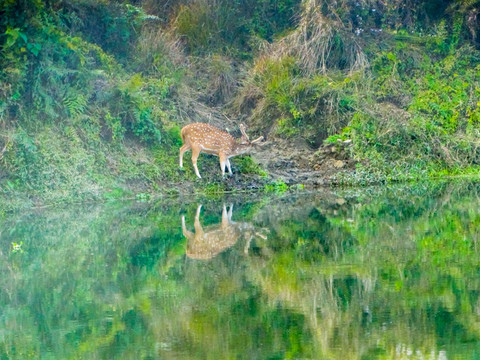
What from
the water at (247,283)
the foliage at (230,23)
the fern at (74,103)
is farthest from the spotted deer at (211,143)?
the foliage at (230,23)

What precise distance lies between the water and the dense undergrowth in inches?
134

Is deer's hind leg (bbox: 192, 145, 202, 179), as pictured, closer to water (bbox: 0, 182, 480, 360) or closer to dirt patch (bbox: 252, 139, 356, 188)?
dirt patch (bbox: 252, 139, 356, 188)

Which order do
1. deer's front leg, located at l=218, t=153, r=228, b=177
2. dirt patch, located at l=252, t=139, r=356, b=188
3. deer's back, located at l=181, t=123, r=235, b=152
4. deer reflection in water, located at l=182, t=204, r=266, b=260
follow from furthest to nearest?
dirt patch, located at l=252, t=139, r=356, b=188, deer's front leg, located at l=218, t=153, r=228, b=177, deer's back, located at l=181, t=123, r=235, b=152, deer reflection in water, located at l=182, t=204, r=266, b=260

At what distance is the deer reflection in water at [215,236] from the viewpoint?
39.2ft

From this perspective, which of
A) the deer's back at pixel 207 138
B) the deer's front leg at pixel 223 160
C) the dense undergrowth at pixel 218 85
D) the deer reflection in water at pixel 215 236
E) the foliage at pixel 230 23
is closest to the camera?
the deer reflection in water at pixel 215 236

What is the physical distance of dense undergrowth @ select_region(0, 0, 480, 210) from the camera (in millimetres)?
18750

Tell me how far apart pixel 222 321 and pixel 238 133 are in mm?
14215

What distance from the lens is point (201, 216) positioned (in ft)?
51.3

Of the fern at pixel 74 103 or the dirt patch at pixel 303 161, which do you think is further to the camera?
the dirt patch at pixel 303 161

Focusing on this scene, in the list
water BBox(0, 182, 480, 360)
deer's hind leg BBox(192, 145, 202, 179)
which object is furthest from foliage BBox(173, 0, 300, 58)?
water BBox(0, 182, 480, 360)

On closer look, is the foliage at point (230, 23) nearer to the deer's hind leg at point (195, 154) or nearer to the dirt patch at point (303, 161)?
the dirt patch at point (303, 161)

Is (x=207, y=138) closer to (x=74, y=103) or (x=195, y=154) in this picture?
(x=195, y=154)

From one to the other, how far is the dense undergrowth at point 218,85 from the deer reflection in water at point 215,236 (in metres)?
5.12

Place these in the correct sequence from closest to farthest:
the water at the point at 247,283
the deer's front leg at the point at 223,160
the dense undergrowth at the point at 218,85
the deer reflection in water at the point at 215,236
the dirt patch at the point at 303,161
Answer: the water at the point at 247,283
the deer reflection in water at the point at 215,236
the dense undergrowth at the point at 218,85
the deer's front leg at the point at 223,160
the dirt patch at the point at 303,161
